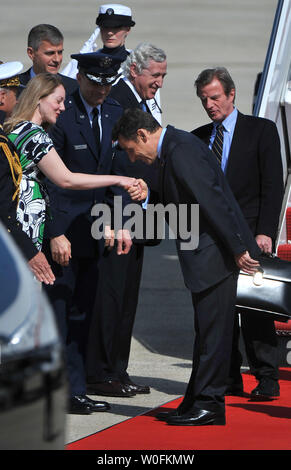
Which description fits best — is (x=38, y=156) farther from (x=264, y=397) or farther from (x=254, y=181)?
(x=264, y=397)

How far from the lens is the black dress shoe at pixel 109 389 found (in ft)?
18.6

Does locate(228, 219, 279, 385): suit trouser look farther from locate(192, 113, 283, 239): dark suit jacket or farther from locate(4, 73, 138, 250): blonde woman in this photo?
locate(4, 73, 138, 250): blonde woman

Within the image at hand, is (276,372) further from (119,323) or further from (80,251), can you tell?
(80,251)

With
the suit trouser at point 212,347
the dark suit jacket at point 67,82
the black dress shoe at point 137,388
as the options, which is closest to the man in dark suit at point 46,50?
the dark suit jacket at point 67,82

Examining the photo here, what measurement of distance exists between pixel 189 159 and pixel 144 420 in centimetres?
124

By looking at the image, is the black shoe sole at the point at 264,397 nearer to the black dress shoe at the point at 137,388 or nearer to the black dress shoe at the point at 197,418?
the black dress shoe at the point at 137,388

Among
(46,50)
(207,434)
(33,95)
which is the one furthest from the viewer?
(46,50)

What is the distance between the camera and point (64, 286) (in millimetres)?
5215

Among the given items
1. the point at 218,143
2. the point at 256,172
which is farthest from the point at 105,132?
the point at 256,172

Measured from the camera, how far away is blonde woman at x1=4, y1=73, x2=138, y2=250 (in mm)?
4723

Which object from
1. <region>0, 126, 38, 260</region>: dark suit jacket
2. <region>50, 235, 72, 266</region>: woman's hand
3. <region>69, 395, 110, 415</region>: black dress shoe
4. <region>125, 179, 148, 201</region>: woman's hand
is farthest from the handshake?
<region>69, 395, 110, 415</region>: black dress shoe

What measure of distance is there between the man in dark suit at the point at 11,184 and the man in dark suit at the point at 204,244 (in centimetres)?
53

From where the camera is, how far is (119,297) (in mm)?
5793

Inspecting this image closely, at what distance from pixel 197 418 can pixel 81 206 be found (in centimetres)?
123
